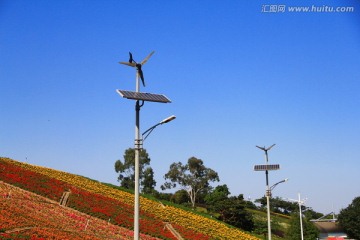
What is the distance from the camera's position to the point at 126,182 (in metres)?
96.4

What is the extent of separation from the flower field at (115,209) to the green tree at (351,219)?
40.7m

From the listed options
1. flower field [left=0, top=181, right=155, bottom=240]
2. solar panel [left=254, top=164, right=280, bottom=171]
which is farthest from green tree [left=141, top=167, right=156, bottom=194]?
solar panel [left=254, top=164, right=280, bottom=171]

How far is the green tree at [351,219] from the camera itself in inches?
3246

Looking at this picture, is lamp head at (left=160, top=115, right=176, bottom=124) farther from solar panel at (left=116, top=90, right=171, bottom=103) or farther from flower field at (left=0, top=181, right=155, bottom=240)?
flower field at (left=0, top=181, right=155, bottom=240)

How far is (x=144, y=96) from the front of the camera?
531 inches

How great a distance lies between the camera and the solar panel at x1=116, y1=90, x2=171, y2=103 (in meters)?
13.1

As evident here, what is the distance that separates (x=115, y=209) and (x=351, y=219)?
5989 cm

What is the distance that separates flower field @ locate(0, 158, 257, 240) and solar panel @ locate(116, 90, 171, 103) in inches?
1014

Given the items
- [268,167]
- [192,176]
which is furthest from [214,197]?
[268,167]

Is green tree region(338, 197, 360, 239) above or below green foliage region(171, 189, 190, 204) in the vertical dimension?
below

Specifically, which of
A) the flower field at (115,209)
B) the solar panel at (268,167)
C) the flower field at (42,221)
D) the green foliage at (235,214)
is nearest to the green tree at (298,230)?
the green foliage at (235,214)

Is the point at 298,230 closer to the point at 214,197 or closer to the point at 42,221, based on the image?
the point at 214,197

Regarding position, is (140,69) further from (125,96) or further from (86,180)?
(86,180)

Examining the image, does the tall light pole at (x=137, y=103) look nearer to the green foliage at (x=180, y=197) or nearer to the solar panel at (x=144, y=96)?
A: the solar panel at (x=144, y=96)
